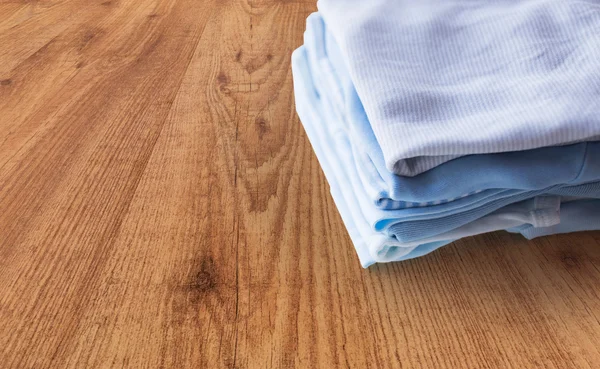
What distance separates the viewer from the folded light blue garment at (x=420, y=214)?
404 mm

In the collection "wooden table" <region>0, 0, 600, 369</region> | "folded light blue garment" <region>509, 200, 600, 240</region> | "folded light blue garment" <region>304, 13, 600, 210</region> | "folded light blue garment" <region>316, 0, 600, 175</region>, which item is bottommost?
"folded light blue garment" <region>509, 200, 600, 240</region>

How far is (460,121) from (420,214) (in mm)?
67

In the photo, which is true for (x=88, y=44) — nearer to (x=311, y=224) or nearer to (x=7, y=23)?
(x=7, y=23)

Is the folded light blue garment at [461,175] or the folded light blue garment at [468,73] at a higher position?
the folded light blue garment at [468,73]

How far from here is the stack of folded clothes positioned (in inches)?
15.2

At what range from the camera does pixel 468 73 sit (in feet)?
1.47

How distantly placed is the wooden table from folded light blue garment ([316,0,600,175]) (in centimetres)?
8

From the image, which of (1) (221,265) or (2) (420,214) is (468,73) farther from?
(1) (221,265)

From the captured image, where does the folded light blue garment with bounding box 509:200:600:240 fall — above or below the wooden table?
below

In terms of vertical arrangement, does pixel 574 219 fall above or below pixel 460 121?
below

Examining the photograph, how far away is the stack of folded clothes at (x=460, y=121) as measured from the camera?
1.27 feet

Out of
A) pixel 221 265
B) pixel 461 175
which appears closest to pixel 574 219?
pixel 461 175

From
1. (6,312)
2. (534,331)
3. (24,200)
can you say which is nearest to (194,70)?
(24,200)

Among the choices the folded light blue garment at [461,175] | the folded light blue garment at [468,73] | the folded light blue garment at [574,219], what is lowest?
the folded light blue garment at [574,219]
